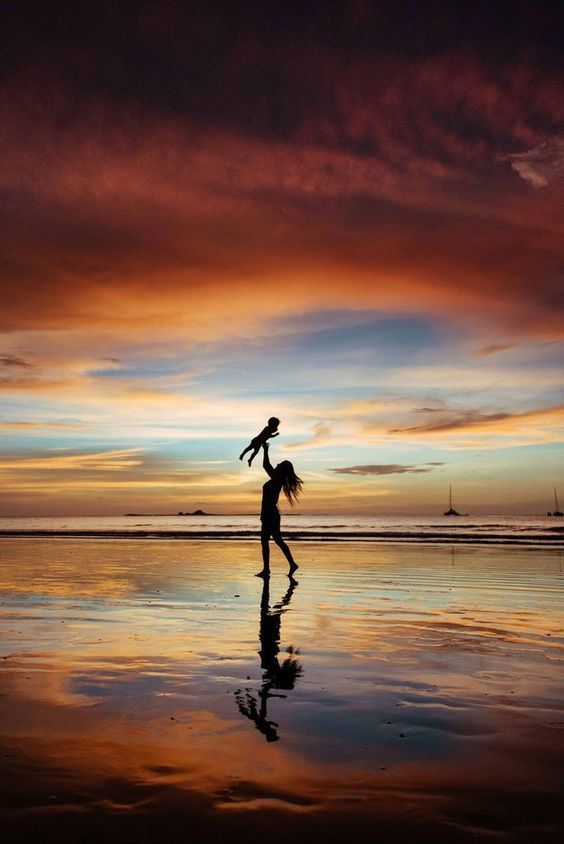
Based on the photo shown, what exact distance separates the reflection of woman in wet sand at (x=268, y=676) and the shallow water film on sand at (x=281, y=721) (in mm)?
24

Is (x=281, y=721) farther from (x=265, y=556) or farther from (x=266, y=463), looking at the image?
(x=266, y=463)

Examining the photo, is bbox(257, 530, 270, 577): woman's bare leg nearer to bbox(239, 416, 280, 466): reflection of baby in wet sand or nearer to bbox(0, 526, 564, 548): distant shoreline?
bbox(239, 416, 280, 466): reflection of baby in wet sand

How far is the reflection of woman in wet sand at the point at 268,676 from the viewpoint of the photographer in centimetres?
474

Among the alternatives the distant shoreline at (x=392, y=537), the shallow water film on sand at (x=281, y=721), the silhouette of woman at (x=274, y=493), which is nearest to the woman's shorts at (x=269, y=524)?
the silhouette of woman at (x=274, y=493)

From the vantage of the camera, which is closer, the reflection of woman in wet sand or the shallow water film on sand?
the shallow water film on sand

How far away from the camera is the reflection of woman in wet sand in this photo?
4.74 meters

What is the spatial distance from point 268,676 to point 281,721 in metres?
1.32

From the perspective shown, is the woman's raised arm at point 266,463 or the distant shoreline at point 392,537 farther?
the distant shoreline at point 392,537

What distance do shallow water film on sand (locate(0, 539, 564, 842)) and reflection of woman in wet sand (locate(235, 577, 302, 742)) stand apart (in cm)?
2

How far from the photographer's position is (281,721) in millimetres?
4742

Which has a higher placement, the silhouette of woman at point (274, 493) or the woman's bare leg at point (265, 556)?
the silhouette of woman at point (274, 493)

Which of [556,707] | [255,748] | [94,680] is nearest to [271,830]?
[255,748]

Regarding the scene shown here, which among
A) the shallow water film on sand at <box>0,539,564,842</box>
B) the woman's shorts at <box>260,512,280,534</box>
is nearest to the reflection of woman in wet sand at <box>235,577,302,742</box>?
the shallow water film on sand at <box>0,539,564,842</box>

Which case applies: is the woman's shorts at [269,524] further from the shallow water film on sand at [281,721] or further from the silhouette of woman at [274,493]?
the shallow water film on sand at [281,721]
